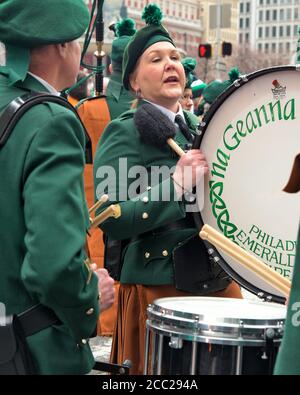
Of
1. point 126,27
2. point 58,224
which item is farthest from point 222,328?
point 126,27

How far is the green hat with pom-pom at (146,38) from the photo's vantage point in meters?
4.11

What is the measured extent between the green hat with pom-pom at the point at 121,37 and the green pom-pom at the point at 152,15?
2162 millimetres

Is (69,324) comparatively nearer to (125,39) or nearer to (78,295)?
(78,295)

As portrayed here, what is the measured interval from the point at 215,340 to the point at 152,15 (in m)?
1.69

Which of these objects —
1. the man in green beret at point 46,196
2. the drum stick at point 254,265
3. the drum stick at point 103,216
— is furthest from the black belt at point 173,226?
the man in green beret at point 46,196

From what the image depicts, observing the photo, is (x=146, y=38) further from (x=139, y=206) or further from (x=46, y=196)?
(x=46, y=196)

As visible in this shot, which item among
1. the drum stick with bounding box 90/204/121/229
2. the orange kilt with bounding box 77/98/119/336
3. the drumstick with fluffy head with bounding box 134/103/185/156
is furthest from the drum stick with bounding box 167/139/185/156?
the orange kilt with bounding box 77/98/119/336

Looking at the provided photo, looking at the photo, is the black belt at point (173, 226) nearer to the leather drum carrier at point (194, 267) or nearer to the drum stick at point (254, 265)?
the leather drum carrier at point (194, 267)

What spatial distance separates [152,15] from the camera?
4180 millimetres

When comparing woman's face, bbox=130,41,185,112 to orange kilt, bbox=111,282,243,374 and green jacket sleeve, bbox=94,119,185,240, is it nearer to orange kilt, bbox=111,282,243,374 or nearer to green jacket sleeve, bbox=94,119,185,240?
green jacket sleeve, bbox=94,119,185,240

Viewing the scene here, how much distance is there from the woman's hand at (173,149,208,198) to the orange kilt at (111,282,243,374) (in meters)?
0.48

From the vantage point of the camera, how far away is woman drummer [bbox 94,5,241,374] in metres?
3.76

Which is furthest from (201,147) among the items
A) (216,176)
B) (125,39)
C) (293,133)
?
(125,39)

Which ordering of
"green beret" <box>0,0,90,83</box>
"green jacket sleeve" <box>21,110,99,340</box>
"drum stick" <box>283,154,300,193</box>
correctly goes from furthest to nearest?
"green beret" <box>0,0,90,83</box> < "green jacket sleeve" <box>21,110,99,340</box> < "drum stick" <box>283,154,300,193</box>
